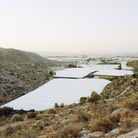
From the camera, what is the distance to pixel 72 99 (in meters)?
22.8

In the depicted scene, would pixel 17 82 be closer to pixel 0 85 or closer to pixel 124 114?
pixel 0 85

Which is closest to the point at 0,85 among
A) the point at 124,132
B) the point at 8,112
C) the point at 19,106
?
the point at 19,106

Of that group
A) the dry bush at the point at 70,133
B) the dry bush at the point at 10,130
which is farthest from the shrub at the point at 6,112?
the dry bush at the point at 70,133

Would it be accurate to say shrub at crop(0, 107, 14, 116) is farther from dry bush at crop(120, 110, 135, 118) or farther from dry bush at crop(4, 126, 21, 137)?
dry bush at crop(120, 110, 135, 118)

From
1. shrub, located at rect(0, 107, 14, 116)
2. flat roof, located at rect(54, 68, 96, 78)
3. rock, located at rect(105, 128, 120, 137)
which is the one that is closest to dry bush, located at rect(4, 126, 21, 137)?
rock, located at rect(105, 128, 120, 137)

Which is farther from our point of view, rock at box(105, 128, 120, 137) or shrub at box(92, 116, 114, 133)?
shrub at box(92, 116, 114, 133)

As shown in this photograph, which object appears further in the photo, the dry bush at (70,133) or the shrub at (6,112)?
the shrub at (6,112)

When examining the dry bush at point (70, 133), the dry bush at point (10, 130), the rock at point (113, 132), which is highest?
the rock at point (113, 132)

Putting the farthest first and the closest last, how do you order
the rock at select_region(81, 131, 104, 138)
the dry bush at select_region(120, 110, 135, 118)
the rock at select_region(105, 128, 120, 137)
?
the dry bush at select_region(120, 110, 135, 118) → the rock at select_region(81, 131, 104, 138) → the rock at select_region(105, 128, 120, 137)

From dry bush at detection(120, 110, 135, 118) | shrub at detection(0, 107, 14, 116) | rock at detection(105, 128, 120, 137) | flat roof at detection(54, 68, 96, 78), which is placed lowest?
shrub at detection(0, 107, 14, 116)

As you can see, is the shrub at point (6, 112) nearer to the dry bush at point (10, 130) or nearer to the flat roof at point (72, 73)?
the dry bush at point (10, 130)

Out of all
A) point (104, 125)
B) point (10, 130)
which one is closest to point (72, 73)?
point (10, 130)

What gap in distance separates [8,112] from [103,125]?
14.7 metres

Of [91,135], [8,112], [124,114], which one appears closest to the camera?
[91,135]
